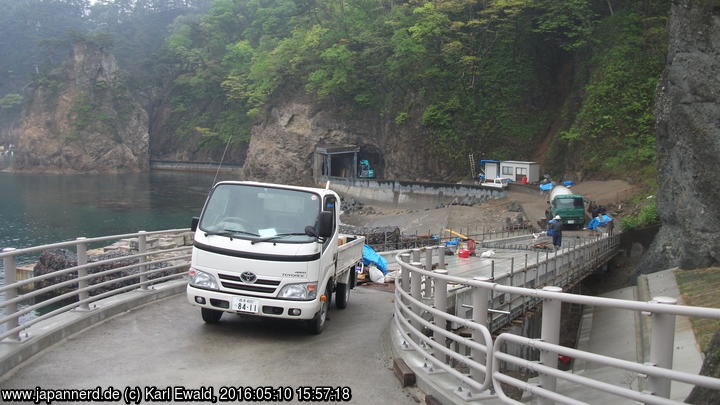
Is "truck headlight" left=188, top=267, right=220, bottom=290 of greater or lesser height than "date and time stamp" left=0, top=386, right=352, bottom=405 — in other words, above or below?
above

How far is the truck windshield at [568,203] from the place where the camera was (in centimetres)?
3534

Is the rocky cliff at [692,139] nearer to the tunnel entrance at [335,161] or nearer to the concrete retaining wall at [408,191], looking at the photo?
the concrete retaining wall at [408,191]

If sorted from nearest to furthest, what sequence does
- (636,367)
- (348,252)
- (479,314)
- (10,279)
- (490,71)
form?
(636,367) → (479,314) → (10,279) → (348,252) → (490,71)

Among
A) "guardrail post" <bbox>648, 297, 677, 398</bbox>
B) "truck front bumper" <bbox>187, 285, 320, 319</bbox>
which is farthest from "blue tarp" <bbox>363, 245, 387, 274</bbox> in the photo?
"guardrail post" <bbox>648, 297, 677, 398</bbox>

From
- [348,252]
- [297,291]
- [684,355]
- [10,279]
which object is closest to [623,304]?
[297,291]

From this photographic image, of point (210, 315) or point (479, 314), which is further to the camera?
point (210, 315)

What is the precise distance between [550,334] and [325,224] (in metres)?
4.73

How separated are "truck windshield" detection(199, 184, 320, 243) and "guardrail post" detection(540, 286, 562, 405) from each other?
476 cm

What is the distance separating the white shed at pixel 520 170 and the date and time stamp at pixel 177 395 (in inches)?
1871

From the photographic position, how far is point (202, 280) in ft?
28.8

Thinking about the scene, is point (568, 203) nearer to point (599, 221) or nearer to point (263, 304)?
point (599, 221)

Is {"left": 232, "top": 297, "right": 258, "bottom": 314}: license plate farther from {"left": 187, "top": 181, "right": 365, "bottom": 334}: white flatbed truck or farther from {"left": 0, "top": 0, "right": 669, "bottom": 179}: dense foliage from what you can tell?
{"left": 0, "top": 0, "right": 669, "bottom": 179}: dense foliage

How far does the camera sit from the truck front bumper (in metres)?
8.50

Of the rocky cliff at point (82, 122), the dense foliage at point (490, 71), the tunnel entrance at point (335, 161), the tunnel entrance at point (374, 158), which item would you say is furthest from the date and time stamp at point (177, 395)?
the rocky cliff at point (82, 122)
